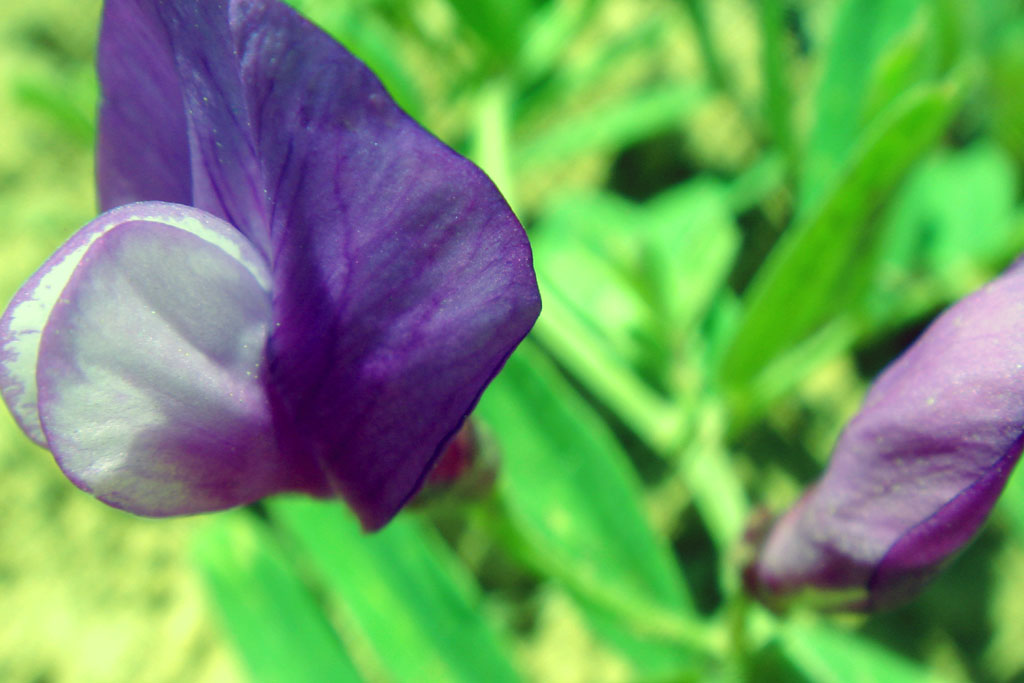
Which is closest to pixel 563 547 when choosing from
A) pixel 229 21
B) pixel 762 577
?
pixel 762 577

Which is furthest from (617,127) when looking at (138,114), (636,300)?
(138,114)

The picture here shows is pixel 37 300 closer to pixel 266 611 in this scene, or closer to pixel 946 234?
pixel 266 611

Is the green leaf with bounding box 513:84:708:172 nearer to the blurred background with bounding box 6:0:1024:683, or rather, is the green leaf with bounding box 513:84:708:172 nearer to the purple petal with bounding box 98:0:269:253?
the blurred background with bounding box 6:0:1024:683

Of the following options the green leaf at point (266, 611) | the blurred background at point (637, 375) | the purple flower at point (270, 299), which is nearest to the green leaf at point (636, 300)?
the blurred background at point (637, 375)

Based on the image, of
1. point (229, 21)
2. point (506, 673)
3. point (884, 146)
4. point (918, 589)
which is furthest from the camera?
point (506, 673)

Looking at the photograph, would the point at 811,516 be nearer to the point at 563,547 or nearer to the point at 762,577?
the point at 762,577

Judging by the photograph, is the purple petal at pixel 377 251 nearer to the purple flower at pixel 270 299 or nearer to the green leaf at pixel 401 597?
the purple flower at pixel 270 299

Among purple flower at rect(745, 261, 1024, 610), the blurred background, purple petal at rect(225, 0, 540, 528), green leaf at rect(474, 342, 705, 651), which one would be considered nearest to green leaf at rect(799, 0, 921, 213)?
the blurred background
